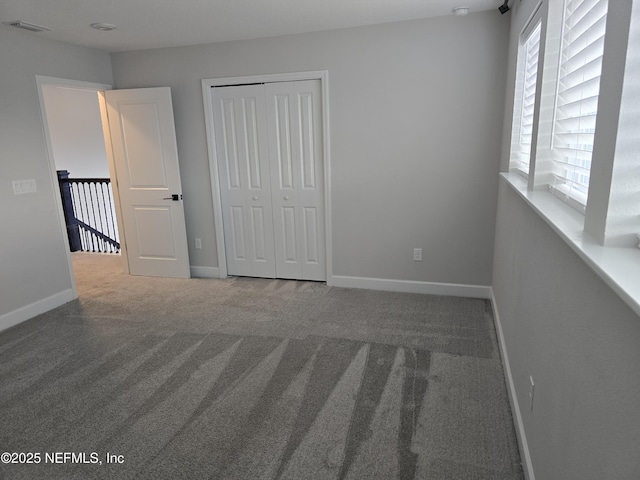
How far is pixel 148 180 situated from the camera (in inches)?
185

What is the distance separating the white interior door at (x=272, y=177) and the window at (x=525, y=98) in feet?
5.95

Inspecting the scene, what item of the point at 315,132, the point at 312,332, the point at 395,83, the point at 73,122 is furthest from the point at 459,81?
the point at 73,122

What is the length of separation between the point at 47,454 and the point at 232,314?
5.91ft

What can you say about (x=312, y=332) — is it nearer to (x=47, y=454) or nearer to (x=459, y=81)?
(x=47, y=454)

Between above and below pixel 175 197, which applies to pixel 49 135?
above

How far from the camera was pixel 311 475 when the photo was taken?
1.91 m

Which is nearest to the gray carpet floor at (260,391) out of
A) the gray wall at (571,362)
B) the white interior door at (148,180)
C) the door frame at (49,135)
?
the gray wall at (571,362)

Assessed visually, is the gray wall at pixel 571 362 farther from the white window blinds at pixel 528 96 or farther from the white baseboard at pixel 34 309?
→ the white baseboard at pixel 34 309

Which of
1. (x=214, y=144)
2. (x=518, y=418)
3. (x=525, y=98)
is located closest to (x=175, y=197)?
(x=214, y=144)

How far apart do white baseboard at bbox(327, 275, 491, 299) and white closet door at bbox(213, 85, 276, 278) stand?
0.86 meters

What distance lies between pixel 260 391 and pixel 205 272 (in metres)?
2.57

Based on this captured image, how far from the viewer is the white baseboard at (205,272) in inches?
190

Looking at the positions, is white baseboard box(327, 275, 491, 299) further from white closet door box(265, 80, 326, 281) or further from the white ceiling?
the white ceiling

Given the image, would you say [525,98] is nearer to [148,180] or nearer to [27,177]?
[148,180]
